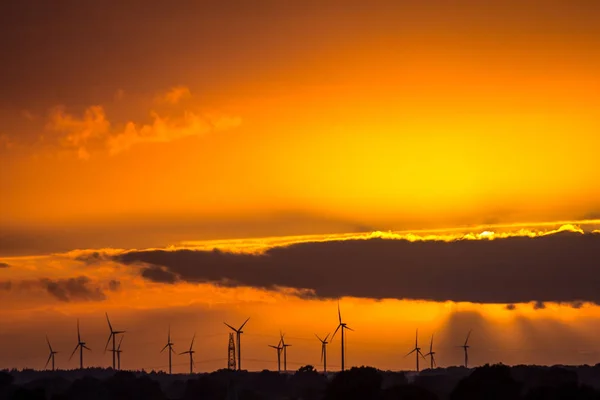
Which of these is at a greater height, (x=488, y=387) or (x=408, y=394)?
(x=488, y=387)

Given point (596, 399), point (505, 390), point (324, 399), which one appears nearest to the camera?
point (596, 399)

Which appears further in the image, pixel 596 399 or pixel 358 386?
pixel 358 386

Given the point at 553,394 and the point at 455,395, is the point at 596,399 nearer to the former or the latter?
the point at 553,394

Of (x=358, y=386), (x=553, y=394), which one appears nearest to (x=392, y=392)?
(x=358, y=386)

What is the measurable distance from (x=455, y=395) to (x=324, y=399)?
22206 millimetres

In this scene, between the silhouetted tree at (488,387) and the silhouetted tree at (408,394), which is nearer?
the silhouetted tree at (408,394)

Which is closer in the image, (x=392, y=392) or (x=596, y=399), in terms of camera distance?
(x=596, y=399)

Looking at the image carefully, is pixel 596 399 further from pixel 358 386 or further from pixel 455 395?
pixel 358 386

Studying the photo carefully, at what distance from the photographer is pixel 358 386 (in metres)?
192

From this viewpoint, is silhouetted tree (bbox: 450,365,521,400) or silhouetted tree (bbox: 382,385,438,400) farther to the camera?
silhouetted tree (bbox: 450,365,521,400)

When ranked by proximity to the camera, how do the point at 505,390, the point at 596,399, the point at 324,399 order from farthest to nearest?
the point at 324,399 → the point at 505,390 → the point at 596,399

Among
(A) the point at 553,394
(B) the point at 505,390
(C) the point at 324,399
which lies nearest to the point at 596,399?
(A) the point at 553,394

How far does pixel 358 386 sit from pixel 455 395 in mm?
16038

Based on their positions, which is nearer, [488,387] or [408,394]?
[408,394]
